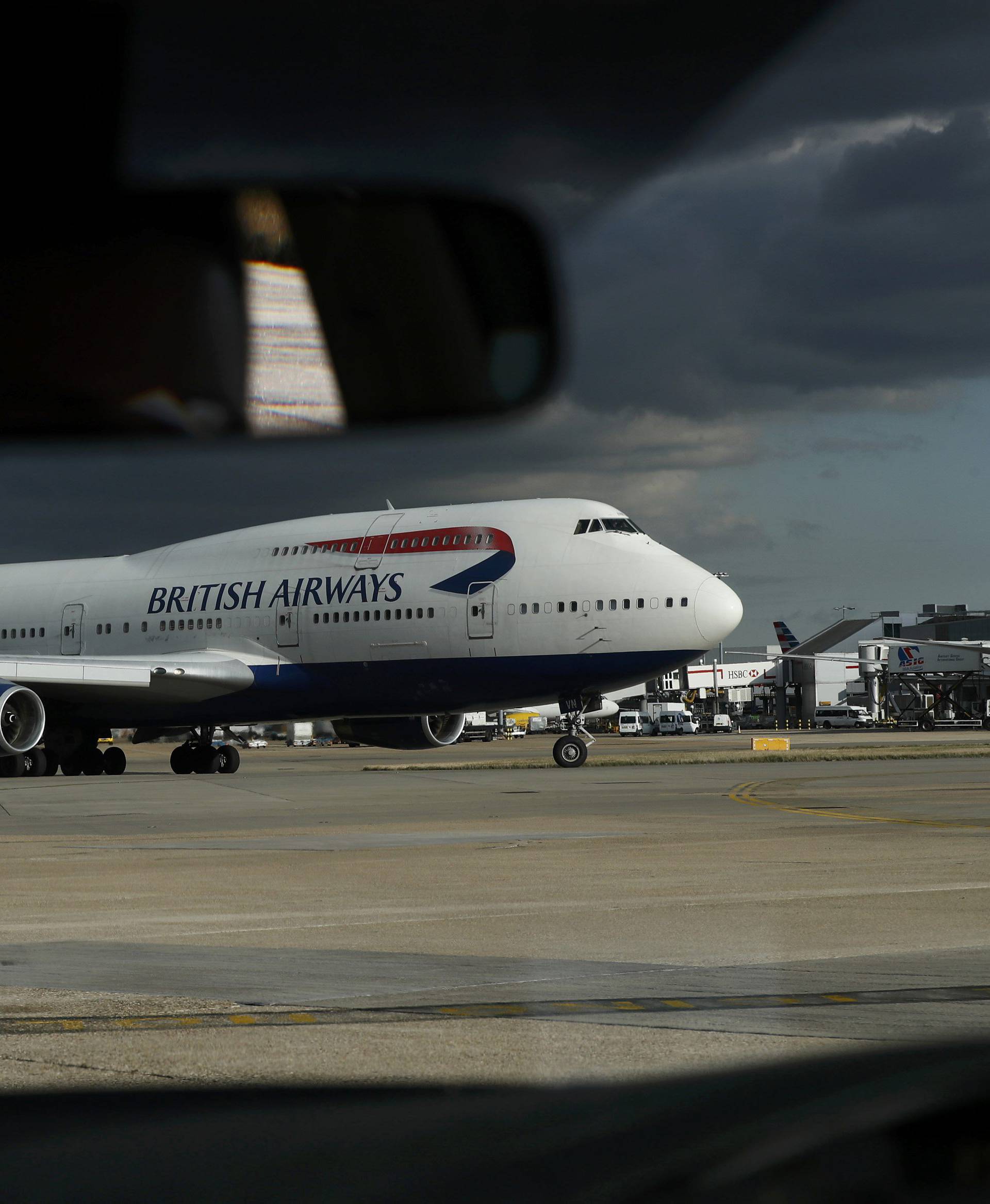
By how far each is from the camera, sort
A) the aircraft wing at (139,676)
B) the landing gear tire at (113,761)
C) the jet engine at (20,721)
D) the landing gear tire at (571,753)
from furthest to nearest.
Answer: the landing gear tire at (113,761) → the landing gear tire at (571,753) → the aircraft wing at (139,676) → the jet engine at (20,721)

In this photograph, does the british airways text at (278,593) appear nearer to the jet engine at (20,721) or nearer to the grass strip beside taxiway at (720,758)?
the grass strip beside taxiway at (720,758)

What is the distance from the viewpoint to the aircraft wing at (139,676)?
30.4m

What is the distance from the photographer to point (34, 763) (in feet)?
110

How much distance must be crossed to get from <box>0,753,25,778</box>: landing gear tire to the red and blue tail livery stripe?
9.16m

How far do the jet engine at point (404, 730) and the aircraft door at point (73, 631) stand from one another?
675 centimetres

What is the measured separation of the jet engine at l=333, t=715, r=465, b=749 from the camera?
33094 mm

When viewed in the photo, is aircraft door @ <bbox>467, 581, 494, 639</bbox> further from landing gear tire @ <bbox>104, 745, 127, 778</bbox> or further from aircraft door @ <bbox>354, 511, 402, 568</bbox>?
landing gear tire @ <bbox>104, 745, 127, 778</bbox>

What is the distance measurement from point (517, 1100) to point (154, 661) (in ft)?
94.2

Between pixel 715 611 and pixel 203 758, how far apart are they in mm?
13481

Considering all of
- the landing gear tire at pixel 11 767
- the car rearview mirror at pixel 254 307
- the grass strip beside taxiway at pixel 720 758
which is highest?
the car rearview mirror at pixel 254 307

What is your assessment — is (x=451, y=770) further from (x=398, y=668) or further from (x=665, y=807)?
(x=665, y=807)

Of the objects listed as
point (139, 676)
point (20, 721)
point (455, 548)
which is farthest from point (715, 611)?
point (20, 721)

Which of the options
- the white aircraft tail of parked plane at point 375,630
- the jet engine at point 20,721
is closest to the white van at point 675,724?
the white aircraft tail of parked plane at point 375,630

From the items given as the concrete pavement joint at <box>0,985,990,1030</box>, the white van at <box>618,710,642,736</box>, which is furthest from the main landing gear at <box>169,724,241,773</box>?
the white van at <box>618,710,642,736</box>
